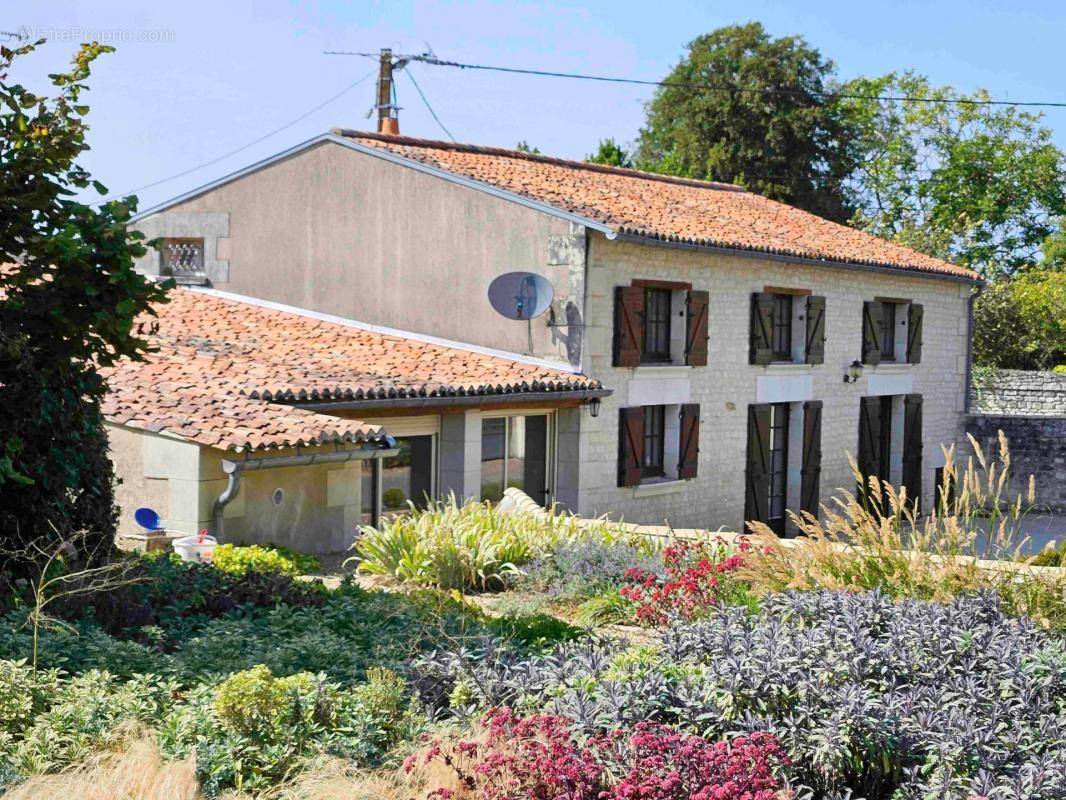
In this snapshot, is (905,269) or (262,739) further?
(905,269)

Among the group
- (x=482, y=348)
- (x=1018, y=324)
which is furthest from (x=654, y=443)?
(x=1018, y=324)

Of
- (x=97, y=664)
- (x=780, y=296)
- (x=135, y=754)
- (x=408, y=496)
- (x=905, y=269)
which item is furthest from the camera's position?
(x=905, y=269)

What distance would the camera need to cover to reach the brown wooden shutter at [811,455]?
20000mm

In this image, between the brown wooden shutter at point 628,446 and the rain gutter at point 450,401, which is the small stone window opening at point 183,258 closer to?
the rain gutter at point 450,401

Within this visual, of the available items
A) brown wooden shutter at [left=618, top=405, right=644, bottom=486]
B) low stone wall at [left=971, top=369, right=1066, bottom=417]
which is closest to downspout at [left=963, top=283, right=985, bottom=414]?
low stone wall at [left=971, top=369, right=1066, bottom=417]

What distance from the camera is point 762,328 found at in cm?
1877

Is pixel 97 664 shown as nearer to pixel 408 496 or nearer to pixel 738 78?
pixel 408 496

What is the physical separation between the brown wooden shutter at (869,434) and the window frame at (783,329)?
251 cm

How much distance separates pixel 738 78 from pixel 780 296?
58.3ft

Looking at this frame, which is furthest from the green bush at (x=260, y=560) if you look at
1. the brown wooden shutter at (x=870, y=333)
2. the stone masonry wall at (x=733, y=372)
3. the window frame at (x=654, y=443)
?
the brown wooden shutter at (x=870, y=333)

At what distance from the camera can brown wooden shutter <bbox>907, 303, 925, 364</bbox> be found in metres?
22.3

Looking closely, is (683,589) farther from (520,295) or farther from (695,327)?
(695,327)

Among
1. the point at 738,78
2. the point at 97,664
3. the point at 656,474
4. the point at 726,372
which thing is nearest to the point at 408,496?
the point at 656,474

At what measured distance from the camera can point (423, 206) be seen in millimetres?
16688
